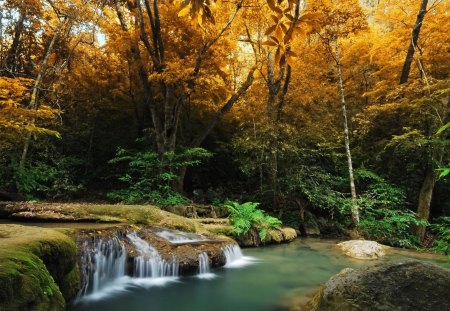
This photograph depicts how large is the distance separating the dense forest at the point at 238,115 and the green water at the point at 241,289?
3723 mm

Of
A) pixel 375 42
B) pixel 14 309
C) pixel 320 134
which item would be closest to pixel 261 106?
pixel 320 134

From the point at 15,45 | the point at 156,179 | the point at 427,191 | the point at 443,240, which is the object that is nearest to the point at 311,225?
the point at 427,191

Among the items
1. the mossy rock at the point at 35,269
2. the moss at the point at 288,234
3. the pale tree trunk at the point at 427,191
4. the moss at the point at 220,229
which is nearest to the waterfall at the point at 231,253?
the moss at the point at 220,229

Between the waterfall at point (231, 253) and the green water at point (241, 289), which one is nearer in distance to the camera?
the green water at point (241, 289)

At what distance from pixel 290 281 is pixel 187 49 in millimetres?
9628

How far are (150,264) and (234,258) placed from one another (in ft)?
7.93

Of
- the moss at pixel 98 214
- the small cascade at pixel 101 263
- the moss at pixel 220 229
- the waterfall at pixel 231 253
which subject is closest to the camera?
the small cascade at pixel 101 263

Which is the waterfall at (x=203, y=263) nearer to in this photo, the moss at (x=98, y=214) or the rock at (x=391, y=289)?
the moss at (x=98, y=214)

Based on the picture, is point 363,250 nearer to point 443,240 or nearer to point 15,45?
point 443,240

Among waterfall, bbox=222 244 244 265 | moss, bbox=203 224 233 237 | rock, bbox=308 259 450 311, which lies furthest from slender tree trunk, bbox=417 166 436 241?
rock, bbox=308 259 450 311

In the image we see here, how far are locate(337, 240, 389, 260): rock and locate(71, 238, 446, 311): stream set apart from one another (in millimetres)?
289

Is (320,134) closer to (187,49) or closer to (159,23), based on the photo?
(187,49)

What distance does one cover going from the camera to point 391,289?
3875 millimetres

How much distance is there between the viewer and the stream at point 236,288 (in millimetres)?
5422
